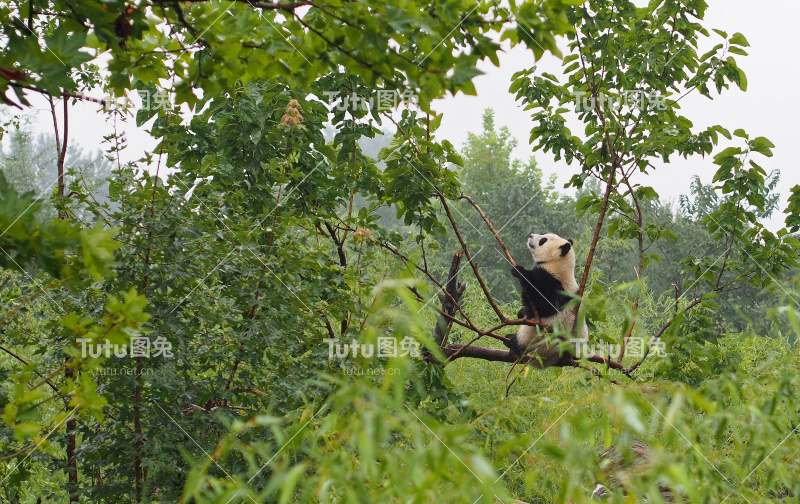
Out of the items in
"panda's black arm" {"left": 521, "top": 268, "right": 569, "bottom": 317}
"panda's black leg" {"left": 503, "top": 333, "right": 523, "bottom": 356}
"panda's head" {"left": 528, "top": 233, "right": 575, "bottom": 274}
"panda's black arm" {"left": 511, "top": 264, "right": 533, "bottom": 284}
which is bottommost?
"panda's black leg" {"left": 503, "top": 333, "right": 523, "bottom": 356}

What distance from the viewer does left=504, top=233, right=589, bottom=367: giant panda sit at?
173 inches

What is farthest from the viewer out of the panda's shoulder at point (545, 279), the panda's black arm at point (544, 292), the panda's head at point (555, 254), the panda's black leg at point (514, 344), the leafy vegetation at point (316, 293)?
the panda's head at point (555, 254)

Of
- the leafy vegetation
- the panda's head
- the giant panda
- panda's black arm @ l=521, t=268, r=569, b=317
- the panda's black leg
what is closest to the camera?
the leafy vegetation

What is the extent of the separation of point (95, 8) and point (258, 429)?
6.14 feet

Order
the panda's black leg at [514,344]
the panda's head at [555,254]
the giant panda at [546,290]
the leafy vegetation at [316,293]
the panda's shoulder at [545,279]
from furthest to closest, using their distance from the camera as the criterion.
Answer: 1. the panda's head at [555,254]
2. the panda's shoulder at [545,279]
3. the giant panda at [546,290]
4. the panda's black leg at [514,344]
5. the leafy vegetation at [316,293]

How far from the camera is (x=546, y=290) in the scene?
488cm

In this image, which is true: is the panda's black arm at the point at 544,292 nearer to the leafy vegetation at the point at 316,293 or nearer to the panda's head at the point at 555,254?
the panda's head at the point at 555,254

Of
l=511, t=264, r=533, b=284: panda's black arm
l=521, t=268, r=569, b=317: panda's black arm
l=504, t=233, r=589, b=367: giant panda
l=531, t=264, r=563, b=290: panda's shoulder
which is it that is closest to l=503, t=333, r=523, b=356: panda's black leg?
l=504, t=233, r=589, b=367: giant panda

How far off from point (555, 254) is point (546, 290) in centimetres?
46

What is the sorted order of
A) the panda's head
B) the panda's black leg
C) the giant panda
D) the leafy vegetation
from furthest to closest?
the panda's head, the giant panda, the panda's black leg, the leafy vegetation

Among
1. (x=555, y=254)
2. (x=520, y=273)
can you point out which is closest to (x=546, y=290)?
(x=555, y=254)

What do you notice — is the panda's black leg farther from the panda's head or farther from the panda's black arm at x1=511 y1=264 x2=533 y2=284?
the panda's head

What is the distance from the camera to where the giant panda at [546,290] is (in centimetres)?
439

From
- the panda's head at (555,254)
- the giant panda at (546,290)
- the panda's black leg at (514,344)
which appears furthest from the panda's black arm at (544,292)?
the panda's black leg at (514,344)
